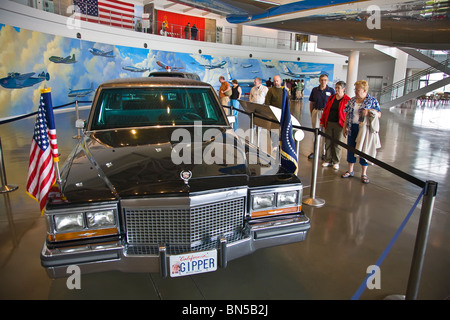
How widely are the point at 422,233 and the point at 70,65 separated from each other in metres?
17.5

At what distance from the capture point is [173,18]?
89.6 ft

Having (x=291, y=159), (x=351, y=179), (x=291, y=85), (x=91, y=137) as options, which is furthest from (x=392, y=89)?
(x=91, y=137)

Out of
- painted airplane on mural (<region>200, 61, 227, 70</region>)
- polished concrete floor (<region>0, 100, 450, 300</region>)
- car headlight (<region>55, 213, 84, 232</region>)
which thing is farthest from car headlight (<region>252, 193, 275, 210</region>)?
painted airplane on mural (<region>200, 61, 227, 70</region>)

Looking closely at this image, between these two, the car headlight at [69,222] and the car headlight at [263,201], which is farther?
the car headlight at [263,201]

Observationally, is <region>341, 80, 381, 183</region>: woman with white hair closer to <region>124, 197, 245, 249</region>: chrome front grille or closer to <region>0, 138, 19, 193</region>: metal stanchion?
<region>124, 197, 245, 249</region>: chrome front grille

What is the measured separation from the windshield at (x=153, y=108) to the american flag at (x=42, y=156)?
2.19 feet

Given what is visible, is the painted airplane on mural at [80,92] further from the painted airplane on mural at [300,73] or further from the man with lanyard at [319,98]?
the painted airplane on mural at [300,73]

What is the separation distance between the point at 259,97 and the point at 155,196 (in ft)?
A: 23.2

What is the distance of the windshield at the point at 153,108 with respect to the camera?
3.67m

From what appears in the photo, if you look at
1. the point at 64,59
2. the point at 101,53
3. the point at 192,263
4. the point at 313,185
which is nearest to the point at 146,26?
the point at 101,53

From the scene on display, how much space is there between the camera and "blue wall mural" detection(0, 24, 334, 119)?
12172 millimetres

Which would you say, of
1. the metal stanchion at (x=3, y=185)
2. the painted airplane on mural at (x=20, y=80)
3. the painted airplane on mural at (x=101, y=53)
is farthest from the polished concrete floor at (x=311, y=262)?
the painted airplane on mural at (x=101, y=53)

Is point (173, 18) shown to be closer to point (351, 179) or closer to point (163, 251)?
point (351, 179)

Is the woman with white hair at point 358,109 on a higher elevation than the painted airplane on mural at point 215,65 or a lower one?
lower
